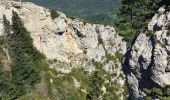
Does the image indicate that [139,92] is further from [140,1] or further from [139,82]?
[140,1]

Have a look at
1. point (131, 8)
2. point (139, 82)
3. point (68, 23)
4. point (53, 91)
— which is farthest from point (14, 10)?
point (139, 82)

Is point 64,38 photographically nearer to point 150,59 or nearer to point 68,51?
point 68,51

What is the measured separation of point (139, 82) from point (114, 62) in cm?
5236

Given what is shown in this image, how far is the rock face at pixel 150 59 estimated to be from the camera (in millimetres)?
68250

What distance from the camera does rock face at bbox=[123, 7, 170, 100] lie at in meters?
68.2

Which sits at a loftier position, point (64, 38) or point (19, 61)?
point (64, 38)

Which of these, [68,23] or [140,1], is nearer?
[140,1]

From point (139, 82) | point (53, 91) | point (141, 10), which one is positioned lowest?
point (53, 91)

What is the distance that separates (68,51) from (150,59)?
49.2 meters

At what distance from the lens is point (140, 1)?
10181 centimetres

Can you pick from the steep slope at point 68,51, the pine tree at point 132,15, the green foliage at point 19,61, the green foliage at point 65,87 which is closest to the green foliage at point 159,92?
the pine tree at point 132,15

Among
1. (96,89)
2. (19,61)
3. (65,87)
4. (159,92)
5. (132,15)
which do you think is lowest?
(65,87)

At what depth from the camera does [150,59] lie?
71000 mm

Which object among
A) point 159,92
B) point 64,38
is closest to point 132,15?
point 64,38
